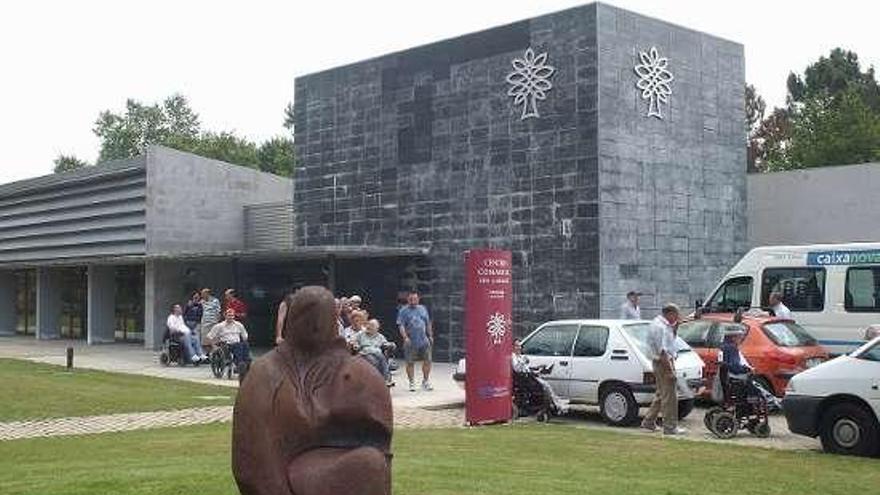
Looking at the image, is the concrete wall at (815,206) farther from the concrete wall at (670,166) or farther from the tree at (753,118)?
the tree at (753,118)

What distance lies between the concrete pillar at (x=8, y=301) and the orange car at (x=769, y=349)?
3076 cm

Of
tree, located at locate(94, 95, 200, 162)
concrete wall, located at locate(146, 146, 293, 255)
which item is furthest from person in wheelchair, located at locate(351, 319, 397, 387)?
tree, located at locate(94, 95, 200, 162)

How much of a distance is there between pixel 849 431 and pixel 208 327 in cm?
1484

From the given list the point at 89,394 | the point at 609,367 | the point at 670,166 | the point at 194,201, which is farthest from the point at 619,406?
the point at 194,201

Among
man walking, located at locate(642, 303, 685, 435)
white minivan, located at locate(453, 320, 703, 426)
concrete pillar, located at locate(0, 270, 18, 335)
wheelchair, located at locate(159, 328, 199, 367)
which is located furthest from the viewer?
concrete pillar, located at locate(0, 270, 18, 335)

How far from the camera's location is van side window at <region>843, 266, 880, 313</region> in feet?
55.5

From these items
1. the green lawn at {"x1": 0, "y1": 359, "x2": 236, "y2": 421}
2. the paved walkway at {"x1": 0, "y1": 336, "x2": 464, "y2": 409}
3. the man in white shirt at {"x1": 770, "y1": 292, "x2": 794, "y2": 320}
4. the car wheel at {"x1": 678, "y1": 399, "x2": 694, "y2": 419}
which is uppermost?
the man in white shirt at {"x1": 770, "y1": 292, "x2": 794, "y2": 320}

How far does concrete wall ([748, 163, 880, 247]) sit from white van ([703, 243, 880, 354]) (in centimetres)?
639

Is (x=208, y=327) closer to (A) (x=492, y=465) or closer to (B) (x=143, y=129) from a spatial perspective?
(A) (x=492, y=465)

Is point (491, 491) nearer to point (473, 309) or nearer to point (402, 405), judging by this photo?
point (473, 309)

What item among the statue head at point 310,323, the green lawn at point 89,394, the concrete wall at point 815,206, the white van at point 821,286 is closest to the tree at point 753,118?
the concrete wall at point 815,206

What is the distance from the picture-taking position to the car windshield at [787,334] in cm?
1536

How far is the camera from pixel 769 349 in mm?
15203

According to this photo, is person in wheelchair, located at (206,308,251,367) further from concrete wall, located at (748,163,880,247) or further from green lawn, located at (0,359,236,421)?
concrete wall, located at (748,163,880,247)
